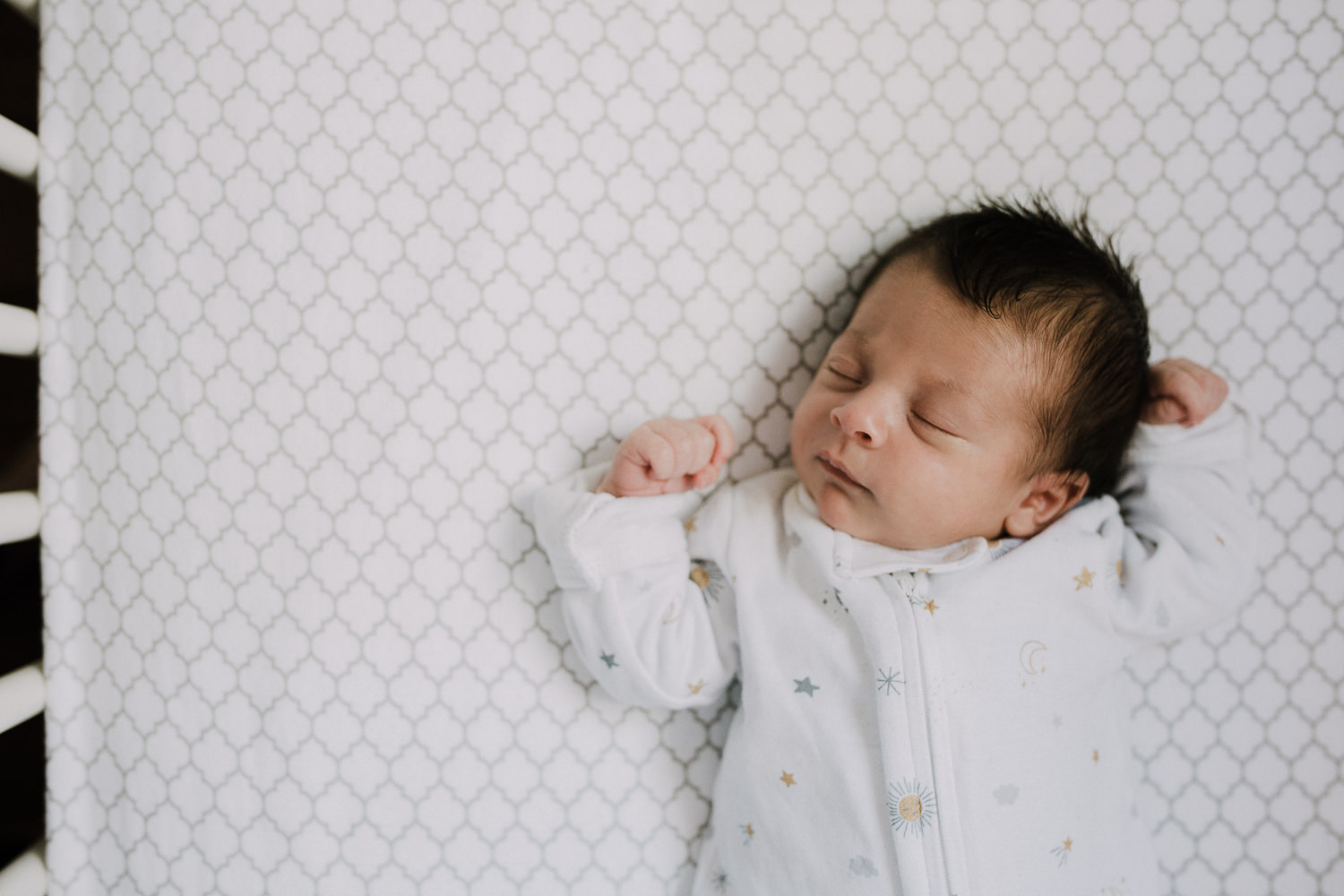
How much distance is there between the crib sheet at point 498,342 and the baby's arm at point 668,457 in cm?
10

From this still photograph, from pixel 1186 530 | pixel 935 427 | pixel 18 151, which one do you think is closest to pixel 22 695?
pixel 18 151

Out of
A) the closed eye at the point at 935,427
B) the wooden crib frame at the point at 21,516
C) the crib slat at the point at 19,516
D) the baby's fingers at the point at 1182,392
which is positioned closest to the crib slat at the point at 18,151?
the wooden crib frame at the point at 21,516

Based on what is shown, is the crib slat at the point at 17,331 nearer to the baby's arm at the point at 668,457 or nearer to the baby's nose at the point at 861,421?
the baby's arm at the point at 668,457

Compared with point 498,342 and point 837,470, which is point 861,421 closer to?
point 837,470

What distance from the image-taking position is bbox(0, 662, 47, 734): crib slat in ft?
2.95

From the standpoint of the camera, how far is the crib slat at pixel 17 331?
2.92ft

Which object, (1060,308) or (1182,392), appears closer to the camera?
(1060,308)

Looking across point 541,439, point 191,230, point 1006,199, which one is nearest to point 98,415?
point 191,230

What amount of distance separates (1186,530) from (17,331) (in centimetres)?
145

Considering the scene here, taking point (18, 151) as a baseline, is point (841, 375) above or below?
below

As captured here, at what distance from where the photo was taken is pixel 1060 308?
844mm

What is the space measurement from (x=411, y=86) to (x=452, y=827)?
0.96 m

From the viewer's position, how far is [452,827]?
3.31 ft

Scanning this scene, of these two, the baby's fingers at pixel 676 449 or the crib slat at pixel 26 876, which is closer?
the baby's fingers at pixel 676 449
